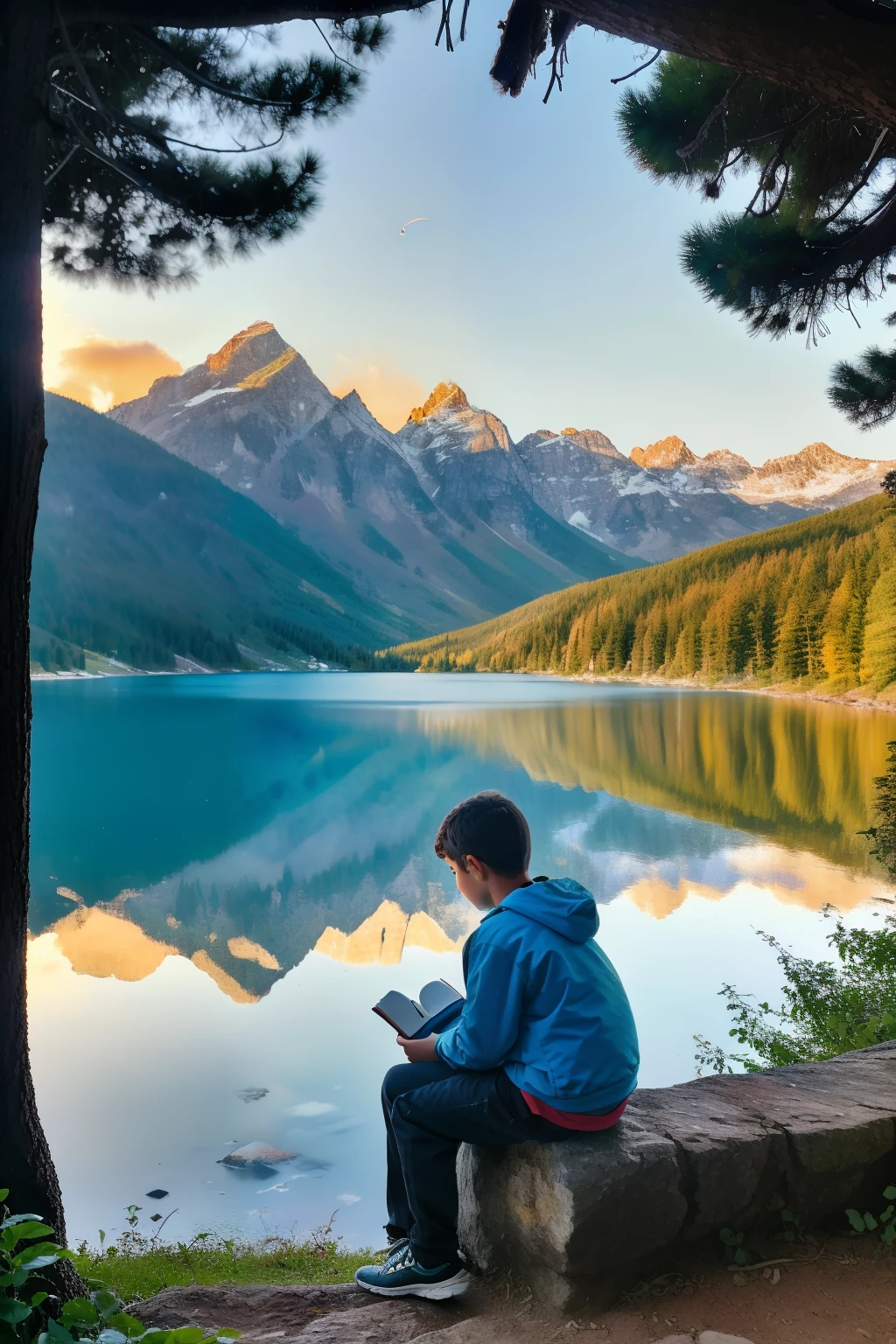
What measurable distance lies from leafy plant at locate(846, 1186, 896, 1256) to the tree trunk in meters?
2.32

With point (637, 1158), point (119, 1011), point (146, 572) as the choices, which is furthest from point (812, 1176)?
point (146, 572)

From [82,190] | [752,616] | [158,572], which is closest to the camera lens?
[82,190]

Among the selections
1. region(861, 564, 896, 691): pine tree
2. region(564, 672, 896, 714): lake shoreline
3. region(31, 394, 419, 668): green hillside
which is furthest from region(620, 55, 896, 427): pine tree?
region(31, 394, 419, 668): green hillside

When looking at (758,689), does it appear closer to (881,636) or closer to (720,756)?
(881,636)

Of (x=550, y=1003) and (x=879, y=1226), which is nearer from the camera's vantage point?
(x=550, y=1003)

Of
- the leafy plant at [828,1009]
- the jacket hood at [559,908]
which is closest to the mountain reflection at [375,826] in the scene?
the leafy plant at [828,1009]

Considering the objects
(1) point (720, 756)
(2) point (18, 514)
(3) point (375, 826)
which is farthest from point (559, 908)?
(1) point (720, 756)

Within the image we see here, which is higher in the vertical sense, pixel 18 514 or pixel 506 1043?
pixel 18 514

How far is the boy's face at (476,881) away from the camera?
249 cm

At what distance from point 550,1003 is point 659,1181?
623 mm

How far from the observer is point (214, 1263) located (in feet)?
13.6

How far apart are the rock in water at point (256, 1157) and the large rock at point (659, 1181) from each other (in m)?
3.71

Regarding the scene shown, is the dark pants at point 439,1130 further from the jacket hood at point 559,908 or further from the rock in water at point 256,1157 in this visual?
the rock in water at point 256,1157

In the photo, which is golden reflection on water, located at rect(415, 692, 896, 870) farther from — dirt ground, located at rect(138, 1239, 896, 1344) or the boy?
the boy
